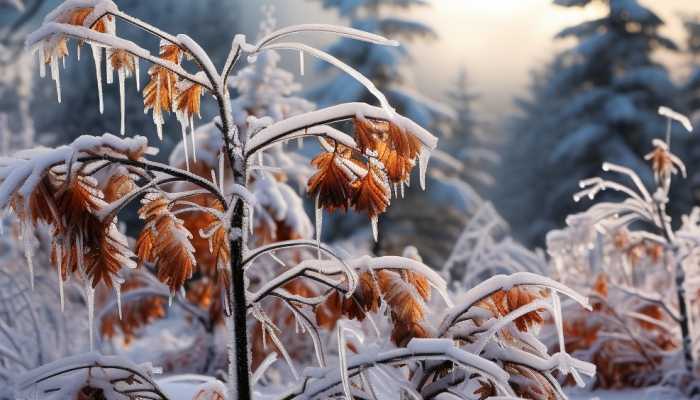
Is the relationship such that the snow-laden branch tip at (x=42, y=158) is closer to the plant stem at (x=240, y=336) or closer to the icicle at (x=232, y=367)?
the plant stem at (x=240, y=336)

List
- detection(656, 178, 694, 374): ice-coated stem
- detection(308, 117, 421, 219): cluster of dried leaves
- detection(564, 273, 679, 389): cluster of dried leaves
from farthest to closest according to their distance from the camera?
detection(564, 273, 679, 389): cluster of dried leaves → detection(656, 178, 694, 374): ice-coated stem → detection(308, 117, 421, 219): cluster of dried leaves

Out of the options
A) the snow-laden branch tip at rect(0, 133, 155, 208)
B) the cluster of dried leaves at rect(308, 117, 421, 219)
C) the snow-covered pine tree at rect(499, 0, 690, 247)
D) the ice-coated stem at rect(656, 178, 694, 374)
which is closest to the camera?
the snow-laden branch tip at rect(0, 133, 155, 208)

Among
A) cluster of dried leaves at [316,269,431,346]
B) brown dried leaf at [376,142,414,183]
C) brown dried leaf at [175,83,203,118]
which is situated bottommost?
cluster of dried leaves at [316,269,431,346]

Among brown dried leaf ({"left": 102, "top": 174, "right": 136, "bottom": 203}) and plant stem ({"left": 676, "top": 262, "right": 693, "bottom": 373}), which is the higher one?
brown dried leaf ({"left": 102, "top": 174, "right": 136, "bottom": 203})

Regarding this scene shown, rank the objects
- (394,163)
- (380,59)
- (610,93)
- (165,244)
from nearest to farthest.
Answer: (394,163)
(165,244)
(380,59)
(610,93)

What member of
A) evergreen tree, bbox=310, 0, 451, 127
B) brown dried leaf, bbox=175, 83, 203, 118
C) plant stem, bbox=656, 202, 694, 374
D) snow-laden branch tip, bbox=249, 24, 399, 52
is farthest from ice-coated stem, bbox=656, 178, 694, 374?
evergreen tree, bbox=310, 0, 451, 127

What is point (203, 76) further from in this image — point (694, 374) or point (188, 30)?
point (188, 30)

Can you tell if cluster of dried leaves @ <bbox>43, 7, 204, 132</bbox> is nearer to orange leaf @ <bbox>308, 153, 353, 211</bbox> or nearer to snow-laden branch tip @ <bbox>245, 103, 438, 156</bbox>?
snow-laden branch tip @ <bbox>245, 103, 438, 156</bbox>

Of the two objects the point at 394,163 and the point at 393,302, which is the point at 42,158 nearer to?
the point at 394,163

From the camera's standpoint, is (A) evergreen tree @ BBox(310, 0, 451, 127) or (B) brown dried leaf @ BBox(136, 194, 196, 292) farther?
(A) evergreen tree @ BBox(310, 0, 451, 127)

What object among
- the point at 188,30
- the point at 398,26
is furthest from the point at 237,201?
the point at 188,30

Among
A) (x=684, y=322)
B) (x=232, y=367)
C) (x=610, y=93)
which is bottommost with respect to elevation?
(x=684, y=322)

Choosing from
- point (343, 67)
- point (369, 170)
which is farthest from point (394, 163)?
point (343, 67)

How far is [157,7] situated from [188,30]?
4.13 ft
